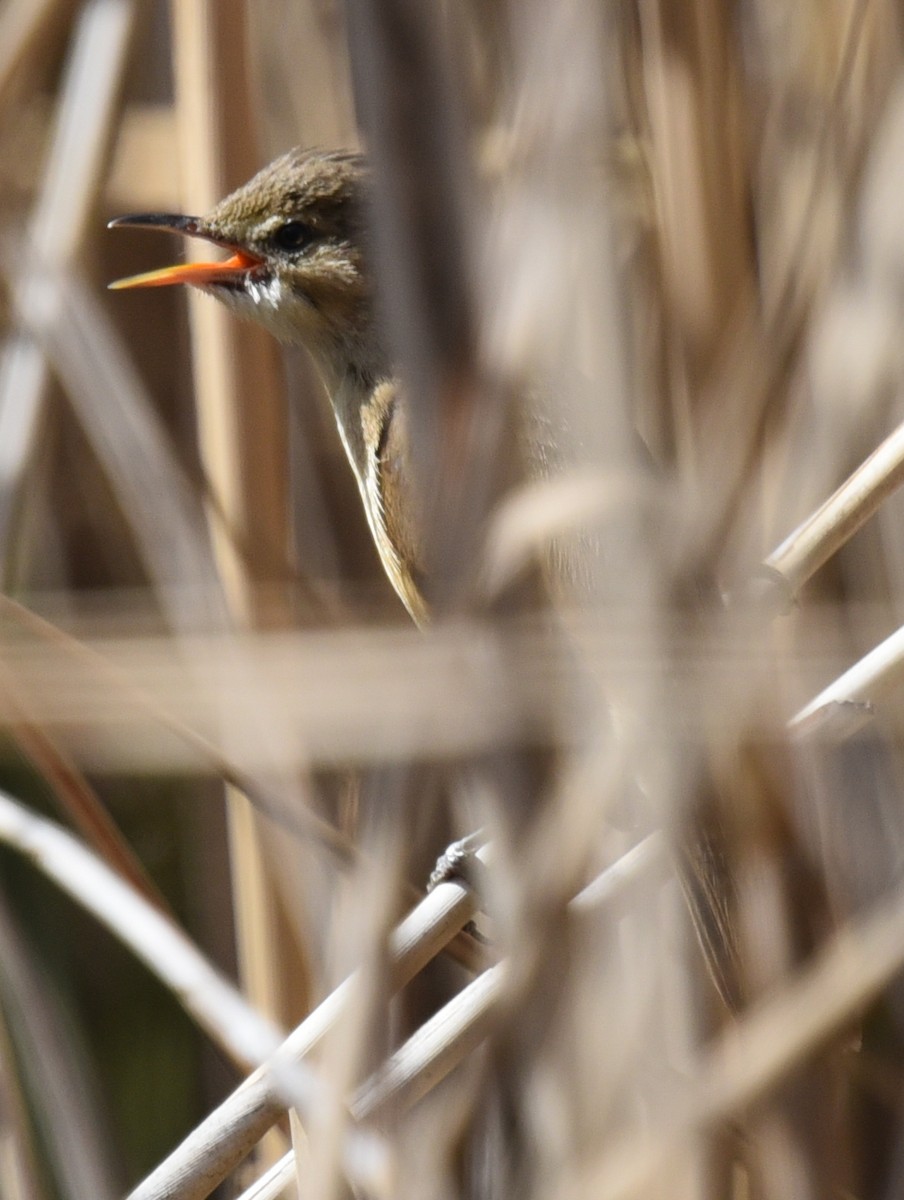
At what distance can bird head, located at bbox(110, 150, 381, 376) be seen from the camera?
1308 millimetres

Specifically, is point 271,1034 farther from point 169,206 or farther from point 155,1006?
point 169,206

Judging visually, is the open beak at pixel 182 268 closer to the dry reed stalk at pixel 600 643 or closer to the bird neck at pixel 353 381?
the dry reed stalk at pixel 600 643

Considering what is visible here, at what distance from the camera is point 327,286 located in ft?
4.65

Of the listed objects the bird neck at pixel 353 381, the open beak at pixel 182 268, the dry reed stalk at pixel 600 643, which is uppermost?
the open beak at pixel 182 268

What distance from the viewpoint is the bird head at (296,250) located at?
131cm

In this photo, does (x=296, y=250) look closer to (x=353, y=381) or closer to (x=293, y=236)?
(x=293, y=236)

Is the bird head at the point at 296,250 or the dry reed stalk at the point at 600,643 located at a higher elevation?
the bird head at the point at 296,250

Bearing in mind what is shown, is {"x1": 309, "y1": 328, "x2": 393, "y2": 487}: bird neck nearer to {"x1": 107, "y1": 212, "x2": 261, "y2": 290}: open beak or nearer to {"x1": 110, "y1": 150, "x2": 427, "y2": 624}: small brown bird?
{"x1": 110, "y1": 150, "x2": 427, "y2": 624}: small brown bird

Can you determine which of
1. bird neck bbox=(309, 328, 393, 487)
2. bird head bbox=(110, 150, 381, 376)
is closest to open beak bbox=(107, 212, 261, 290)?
bird head bbox=(110, 150, 381, 376)

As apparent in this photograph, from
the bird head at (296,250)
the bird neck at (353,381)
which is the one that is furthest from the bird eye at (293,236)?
the bird neck at (353,381)

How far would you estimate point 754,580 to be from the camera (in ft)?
3.42

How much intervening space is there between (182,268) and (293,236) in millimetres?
161

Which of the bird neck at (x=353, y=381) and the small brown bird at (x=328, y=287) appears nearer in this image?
the small brown bird at (x=328, y=287)

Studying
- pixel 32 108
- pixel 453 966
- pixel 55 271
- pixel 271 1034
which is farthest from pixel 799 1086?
pixel 32 108
